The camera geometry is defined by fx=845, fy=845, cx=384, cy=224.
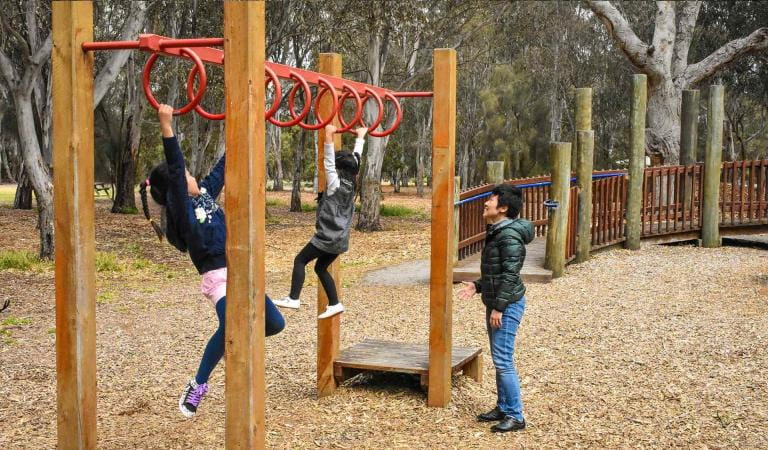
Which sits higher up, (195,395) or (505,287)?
(505,287)

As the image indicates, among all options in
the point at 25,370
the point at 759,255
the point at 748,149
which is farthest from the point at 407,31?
the point at 748,149

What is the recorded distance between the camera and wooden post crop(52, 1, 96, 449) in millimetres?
4051

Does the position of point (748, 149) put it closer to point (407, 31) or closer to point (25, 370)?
point (407, 31)

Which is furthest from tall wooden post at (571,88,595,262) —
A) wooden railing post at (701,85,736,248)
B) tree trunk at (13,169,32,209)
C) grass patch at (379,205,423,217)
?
tree trunk at (13,169,32,209)

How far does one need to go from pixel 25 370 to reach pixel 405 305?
462 cm

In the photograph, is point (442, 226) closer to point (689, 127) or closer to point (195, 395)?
point (195, 395)

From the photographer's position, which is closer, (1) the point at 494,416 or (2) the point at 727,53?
(1) the point at 494,416

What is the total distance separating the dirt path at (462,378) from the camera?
5.39 metres

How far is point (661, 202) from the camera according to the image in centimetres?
1448

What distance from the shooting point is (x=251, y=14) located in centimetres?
365

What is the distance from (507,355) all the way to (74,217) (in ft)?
9.11

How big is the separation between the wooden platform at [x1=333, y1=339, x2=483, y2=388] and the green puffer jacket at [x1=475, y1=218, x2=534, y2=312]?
35.1 inches

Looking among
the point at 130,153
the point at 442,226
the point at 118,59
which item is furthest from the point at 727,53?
the point at 442,226

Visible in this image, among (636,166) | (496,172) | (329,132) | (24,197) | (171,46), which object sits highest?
(171,46)
